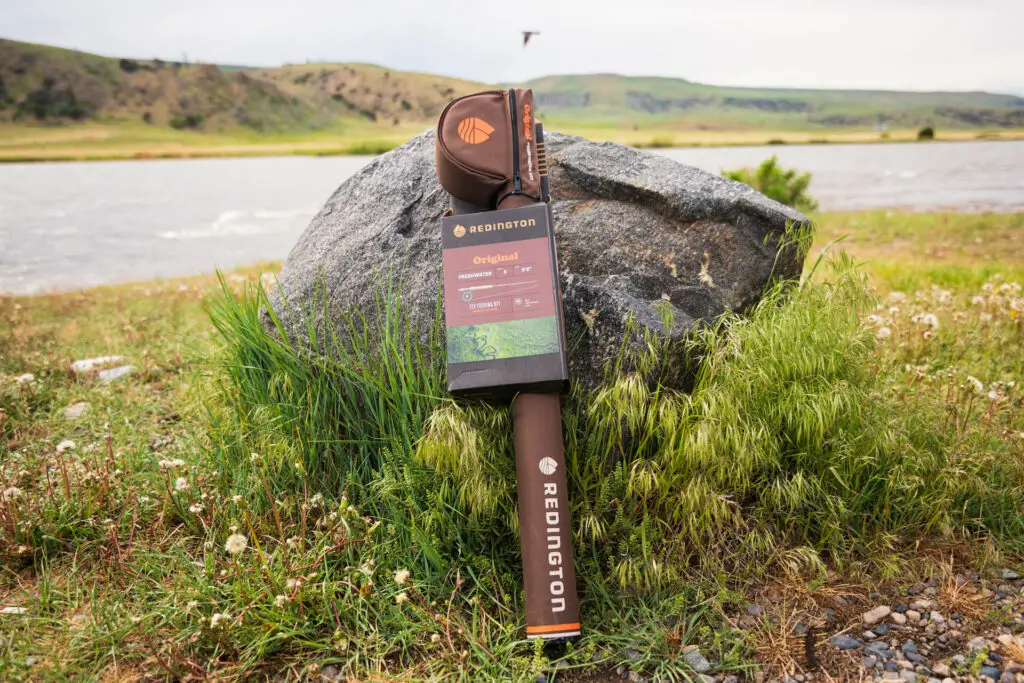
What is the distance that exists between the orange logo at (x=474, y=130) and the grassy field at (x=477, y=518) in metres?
1.14

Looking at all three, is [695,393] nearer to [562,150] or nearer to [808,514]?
[808,514]

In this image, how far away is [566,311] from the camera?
148 inches

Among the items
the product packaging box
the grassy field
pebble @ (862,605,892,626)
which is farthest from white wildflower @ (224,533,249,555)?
pebble @ (862,605,892,626)

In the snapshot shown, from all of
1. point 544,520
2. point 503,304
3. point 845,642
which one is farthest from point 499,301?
point 845,642

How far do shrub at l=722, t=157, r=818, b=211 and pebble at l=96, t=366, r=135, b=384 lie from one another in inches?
457

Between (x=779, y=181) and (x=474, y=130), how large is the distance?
492 inches

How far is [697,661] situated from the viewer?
9.84 feet

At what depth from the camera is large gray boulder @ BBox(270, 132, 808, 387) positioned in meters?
3.76

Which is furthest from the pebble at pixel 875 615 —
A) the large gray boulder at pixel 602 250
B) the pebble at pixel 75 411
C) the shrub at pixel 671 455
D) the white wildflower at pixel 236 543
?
the pebble at pixel 75 411

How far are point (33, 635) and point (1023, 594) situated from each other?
4.82 m

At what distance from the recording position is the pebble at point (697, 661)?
117 inches

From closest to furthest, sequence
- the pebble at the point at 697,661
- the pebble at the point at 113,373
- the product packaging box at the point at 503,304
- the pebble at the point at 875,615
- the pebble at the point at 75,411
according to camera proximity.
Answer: the pebble at the point at 697,661
the product packaging box at the point at 503,304
the pebble at the point at 875,615
the pebble at the point at 75,411
the pebble at the point at 113,373

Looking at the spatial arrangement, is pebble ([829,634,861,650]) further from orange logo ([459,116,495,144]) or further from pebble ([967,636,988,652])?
orange logo ([459,116,495,144])

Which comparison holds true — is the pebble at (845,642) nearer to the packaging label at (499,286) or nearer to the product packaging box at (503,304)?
the product packaging box at (503,304)
